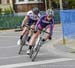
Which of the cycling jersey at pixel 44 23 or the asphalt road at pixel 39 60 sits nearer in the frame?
the asphalt road at pixel 39 60

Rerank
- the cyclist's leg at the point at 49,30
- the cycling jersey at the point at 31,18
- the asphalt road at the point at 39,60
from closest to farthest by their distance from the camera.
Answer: the asphalt road at the point at 39,60 → the cyclist's leg at the point at 49,30 → the cycling jersey at the point at 31,18

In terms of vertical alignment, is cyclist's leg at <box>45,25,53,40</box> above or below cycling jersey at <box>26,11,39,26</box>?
below

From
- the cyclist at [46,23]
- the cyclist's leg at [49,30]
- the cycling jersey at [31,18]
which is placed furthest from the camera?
the cycling jersey at [31,18]

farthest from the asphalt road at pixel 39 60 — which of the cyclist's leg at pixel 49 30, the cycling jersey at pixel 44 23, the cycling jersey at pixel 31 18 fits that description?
the cycling jersey at pixel 31 18

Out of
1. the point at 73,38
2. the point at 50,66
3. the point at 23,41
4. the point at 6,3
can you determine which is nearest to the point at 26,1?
the point at 6,3

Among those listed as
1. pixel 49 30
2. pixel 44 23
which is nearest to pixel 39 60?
pixel 49 30

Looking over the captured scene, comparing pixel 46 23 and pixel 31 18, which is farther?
pixel 31 18

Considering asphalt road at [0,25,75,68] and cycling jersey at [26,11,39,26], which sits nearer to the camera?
asphalt road at [0,25,75,68]

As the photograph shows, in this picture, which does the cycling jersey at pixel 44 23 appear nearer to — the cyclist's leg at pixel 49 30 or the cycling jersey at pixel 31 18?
the cyclist's leg at pixel 49 30

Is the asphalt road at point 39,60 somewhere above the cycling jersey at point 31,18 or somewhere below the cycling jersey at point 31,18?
below

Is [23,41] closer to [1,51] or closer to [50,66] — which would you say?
[1,51]

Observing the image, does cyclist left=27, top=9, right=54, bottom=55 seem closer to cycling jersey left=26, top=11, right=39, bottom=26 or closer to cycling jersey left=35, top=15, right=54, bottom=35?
cycling jersey left=35, top=15, right=54, bottom=35

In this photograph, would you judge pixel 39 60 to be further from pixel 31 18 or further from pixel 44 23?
pixel 31 18

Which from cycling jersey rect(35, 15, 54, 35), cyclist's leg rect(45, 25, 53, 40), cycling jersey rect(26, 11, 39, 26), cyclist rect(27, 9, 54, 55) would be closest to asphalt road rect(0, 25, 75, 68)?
cyclist rect(27, 9, 54, 55)
